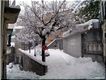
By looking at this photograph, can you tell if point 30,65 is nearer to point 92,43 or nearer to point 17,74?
point 17,74

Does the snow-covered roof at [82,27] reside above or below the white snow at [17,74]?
above

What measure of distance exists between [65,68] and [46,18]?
673mm

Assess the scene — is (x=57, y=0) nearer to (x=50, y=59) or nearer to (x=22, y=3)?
(x=22, y=3)

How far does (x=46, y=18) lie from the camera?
266 centimetres

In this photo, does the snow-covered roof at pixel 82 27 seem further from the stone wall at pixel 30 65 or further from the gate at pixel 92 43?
the stone wall at pixel 30 65

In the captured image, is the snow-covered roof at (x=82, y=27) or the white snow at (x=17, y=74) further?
the snow-covered roof at (x=82, y=27)

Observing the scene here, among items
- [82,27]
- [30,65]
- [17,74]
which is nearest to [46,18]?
[82,27]

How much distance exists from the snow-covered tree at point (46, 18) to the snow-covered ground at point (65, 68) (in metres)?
0.16

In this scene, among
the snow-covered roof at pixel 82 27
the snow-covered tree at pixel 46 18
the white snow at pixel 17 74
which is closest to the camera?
the white snow at pixel 17 74

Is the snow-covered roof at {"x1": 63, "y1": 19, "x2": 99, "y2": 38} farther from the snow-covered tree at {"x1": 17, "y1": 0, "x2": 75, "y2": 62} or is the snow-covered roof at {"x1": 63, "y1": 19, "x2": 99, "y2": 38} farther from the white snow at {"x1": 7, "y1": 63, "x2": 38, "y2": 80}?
the white snow at {"x1": 7, "y1": 63, "x2": 38, "y2": 80}

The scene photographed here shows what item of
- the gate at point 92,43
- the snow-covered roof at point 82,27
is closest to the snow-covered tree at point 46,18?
the snow-covered roof at point 82,27

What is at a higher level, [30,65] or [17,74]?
[30,65]

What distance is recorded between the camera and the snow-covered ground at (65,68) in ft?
8.01

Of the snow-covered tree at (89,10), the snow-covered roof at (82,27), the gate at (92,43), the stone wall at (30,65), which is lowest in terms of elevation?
the stone wall at (30,65)
